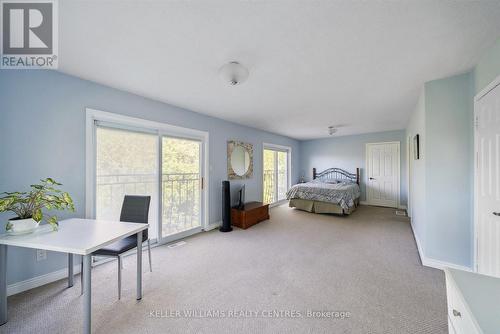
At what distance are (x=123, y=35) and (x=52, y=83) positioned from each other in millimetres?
1268

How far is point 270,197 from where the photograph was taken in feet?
19.6

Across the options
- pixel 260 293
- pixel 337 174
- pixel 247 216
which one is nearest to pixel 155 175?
pixel 247 216

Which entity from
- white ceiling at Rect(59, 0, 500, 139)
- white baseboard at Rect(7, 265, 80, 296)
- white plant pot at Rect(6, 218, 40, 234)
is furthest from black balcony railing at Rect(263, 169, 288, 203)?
white plant pot at Rect(6, 218, 40, 234)

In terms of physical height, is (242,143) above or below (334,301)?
above

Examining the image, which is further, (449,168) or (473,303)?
(449,168)

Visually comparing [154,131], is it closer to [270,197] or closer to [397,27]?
[397,27]

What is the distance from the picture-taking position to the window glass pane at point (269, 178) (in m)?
5.72

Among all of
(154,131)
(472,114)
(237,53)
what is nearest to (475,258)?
(472,114)

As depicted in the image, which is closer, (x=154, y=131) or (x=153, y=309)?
(x=153, y=309)

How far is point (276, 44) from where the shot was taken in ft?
5.47

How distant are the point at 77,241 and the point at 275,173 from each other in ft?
16.8

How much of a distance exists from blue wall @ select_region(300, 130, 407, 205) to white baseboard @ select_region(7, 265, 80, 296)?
6734 millimetres

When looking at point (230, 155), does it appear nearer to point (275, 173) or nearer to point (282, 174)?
point (275, 173)

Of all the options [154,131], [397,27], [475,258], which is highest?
[397,27]
